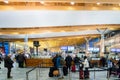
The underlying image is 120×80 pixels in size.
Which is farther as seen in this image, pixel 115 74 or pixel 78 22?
pixel 78 22

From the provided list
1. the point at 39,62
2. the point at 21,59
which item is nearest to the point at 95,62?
the point at 39,62

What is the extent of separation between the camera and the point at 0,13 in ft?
63.0

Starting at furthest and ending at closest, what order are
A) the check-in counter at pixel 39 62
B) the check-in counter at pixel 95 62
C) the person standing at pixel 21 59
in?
the check-in counter at pixel 39 62
the check-in counter at pixel 95 62
the person standing at pixel 21 59

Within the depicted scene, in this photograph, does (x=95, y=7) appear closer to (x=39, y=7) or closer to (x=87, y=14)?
(x=39, y=7)

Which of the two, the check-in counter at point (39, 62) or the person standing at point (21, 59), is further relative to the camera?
the check-in counter at point (39, 62)

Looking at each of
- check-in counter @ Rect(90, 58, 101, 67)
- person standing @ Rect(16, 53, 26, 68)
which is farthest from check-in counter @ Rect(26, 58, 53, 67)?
check-in counter @ Rect(90, 58, 101, 67)

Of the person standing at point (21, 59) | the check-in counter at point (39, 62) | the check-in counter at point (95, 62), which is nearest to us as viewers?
the person standing at point (21, 59)

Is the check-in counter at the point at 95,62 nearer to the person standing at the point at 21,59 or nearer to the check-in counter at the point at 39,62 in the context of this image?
the check-in counter at the point at 39,62

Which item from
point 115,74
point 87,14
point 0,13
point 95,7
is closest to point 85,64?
point 115,74

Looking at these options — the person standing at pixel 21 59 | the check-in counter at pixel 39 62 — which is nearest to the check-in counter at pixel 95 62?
the check-in counter at pixel 39 62

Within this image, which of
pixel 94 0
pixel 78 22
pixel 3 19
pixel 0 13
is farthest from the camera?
pixel 78 22

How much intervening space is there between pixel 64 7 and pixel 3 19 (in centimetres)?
713

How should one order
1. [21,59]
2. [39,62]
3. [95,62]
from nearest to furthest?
[21,59], [95,62], [39,62]

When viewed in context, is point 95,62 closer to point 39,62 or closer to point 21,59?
point 39,62
